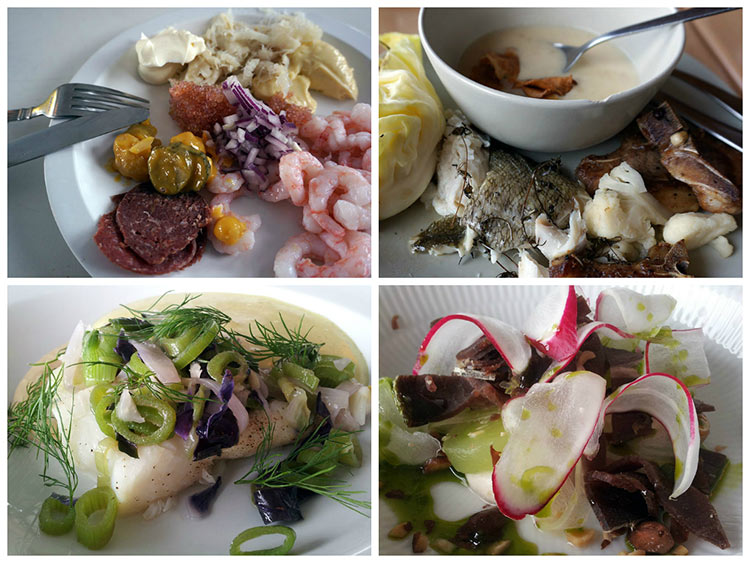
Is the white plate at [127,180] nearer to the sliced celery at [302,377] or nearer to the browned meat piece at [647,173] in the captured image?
the sliced celery at [302,377]

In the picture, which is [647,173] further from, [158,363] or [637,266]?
[158,363]

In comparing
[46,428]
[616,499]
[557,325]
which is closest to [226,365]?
[46,428]

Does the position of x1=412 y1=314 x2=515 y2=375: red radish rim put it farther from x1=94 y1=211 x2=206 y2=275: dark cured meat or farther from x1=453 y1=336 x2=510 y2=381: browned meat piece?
x1=94 y1=211 x2=206 y2=275: dark cured meat

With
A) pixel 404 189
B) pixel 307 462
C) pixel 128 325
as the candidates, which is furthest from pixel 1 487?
pixel 404 189

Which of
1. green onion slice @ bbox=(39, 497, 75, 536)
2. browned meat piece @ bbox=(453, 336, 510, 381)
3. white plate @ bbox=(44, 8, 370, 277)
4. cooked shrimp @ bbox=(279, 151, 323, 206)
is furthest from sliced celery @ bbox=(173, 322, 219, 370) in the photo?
browned meat piece @ bbox=(453, 336, 510, 381)

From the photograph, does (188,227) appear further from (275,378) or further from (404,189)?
(404,189)

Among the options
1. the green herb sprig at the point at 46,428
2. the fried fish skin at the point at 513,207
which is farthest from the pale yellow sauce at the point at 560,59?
the green herb sprig at the point at 46,428

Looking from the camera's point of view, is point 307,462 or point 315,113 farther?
point 315,113
